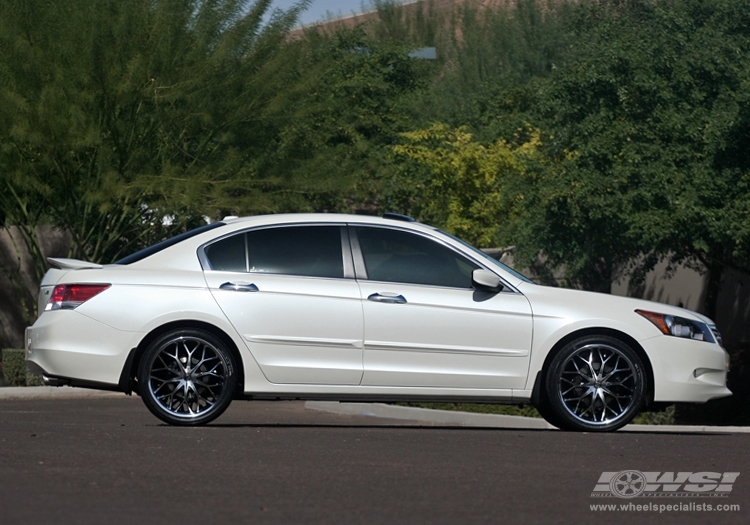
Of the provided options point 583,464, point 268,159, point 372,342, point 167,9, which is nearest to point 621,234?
point 268,159

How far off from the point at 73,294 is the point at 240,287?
1.26 meters

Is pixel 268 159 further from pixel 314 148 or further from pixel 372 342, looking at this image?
pixel 372 342

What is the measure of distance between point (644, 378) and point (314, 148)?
49.2 feet

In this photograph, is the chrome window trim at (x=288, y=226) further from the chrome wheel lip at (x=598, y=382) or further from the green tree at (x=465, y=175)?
the green tree at (x=465, y=175)

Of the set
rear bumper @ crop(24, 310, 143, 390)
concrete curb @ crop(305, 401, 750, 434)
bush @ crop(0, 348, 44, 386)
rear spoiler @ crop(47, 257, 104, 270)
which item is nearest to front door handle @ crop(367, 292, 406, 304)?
rear bumper @ crop(24, 310, 143, 390)

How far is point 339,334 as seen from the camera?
10312 mm

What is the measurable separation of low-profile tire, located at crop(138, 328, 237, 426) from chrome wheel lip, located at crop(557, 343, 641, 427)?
2.57m

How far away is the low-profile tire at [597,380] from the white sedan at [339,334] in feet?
0.04

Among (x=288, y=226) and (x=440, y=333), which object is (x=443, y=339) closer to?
(x=440, y=333)

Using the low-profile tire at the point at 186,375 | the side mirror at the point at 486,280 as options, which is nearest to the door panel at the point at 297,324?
the low-profile tire at the point at 186,375

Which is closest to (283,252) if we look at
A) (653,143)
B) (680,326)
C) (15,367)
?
(680,326)

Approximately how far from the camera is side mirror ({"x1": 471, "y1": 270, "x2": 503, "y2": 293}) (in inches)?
406

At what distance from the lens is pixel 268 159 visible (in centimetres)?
2305

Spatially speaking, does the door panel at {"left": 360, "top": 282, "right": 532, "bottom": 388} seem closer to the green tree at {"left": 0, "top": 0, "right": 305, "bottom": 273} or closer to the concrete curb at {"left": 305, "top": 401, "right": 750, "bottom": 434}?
the concrete curb at {"left": 305, "top": 401, "right": 750, "bottom": 434}
